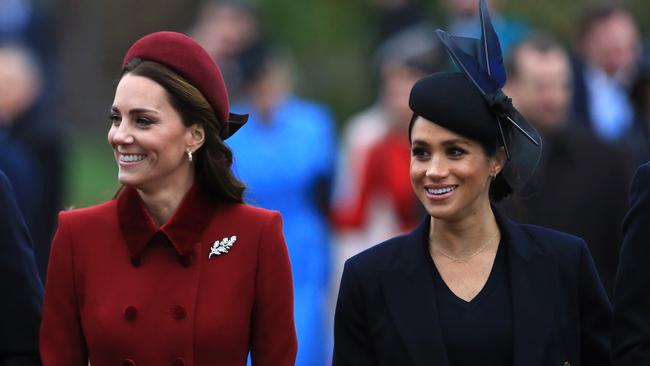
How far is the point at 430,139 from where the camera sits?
7359 mm

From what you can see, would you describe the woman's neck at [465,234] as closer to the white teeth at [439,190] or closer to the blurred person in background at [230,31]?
the white teeth at [439,190]

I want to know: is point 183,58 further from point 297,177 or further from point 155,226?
point 297,177

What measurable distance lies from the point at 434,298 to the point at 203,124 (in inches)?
41.2

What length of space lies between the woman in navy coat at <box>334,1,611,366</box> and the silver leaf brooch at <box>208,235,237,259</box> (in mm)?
425

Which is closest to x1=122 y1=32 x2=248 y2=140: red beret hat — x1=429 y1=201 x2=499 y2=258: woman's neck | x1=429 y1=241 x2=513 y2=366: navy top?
x1=429 y1=201 x2=499 y2=258: woman's neck

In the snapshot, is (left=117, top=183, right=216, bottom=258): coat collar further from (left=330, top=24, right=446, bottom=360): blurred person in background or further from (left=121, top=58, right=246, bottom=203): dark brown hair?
(left=330, top=24, right=446, bottom=360): blurred person in background

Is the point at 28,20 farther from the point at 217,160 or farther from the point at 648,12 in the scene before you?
the point at 217,160

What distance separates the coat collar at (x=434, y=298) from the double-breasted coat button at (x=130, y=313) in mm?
898

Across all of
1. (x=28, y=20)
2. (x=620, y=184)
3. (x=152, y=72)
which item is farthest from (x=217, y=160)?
(x=28, y=20)

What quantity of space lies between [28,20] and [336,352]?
1238 cm

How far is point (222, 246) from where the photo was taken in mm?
7414

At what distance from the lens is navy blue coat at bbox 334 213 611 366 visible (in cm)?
723

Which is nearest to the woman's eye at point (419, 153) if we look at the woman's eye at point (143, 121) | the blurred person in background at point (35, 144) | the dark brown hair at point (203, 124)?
the dark brown hair at point (203, 124)

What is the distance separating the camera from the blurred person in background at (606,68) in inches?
554
